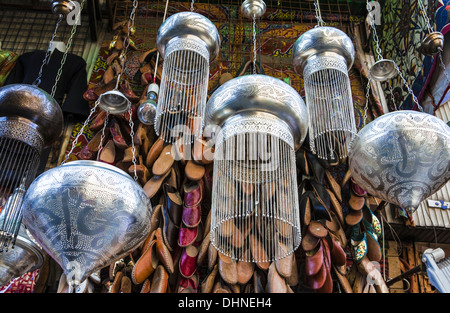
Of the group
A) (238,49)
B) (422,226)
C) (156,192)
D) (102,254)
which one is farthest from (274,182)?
(238,49)

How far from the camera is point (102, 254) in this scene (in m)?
1.05

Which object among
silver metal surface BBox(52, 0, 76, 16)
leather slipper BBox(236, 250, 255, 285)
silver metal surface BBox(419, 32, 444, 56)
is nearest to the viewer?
silver metal surface BBox(419, 32, 444, 56)

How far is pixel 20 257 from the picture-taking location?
136 cm

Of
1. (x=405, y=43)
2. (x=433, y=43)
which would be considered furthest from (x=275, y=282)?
(x=405, y=43)

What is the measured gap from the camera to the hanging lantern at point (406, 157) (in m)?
1.14

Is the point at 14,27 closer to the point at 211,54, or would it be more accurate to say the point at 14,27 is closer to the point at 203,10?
the point at 203,10

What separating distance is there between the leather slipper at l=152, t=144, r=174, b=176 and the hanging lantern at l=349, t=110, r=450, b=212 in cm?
94

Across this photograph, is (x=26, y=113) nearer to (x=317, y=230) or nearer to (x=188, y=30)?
(x=188, y=30)

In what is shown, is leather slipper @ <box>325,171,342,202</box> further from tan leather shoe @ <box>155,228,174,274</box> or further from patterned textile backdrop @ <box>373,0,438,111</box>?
tan leather shoe @ <box>155,228,174,274</box>

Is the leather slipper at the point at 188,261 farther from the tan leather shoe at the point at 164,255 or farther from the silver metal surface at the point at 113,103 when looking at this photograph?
the silver metal surface at the point at 113,103

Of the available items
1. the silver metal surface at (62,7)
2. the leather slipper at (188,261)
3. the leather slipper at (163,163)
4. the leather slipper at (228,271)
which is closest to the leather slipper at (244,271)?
the leather slipper at (228,271)

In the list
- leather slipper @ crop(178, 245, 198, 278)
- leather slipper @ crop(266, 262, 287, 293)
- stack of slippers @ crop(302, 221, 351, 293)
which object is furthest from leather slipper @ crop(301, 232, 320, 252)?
leather slipper @ crop(178, 245, 198, 278)

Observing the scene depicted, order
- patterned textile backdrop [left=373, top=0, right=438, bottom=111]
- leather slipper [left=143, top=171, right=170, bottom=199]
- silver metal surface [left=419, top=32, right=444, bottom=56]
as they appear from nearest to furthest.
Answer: silver metal surface [left=419, top=32, right=444, bottom=56] → leather slipper [left=143, top=171, right=170, bottom=199] → patterned textile backdrop [left=373, top=0, right=438, bottom=111]

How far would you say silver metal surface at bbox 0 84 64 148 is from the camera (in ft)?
4.47
